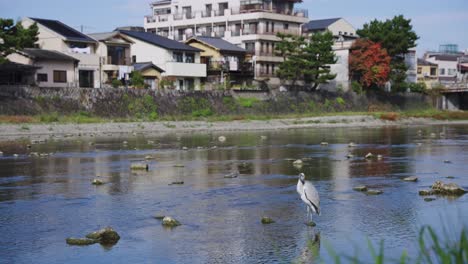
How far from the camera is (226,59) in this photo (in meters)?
76.5

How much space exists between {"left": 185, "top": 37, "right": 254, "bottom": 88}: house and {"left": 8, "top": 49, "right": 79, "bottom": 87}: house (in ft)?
58.3

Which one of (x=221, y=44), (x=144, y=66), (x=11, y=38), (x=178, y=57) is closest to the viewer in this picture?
(x=11, y=38)

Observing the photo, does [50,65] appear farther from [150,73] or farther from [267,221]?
[267,221]

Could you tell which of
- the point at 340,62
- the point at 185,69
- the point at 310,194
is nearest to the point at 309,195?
the point at 310,194

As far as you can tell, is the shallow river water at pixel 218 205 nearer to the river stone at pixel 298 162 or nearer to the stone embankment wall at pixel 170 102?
the river stone at pixel 298 162

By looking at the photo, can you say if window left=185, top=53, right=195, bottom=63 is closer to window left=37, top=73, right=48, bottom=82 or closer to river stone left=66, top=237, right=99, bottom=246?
window left=37, top=73, right=48, bottom=82

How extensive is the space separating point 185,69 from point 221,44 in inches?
294

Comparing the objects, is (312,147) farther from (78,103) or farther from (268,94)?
(268,94)

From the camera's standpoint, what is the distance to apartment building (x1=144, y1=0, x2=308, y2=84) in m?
80.9

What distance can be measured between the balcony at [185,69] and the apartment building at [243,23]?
8.60 meters

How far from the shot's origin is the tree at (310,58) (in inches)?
2837

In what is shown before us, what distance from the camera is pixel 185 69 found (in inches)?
2837

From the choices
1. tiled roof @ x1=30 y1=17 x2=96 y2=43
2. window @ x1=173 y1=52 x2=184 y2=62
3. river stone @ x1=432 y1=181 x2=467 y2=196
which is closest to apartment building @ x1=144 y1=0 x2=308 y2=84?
window @ x1=173 y1=52 x2=184 y2=62

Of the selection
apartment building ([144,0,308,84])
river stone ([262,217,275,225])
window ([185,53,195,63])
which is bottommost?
river stone ([262,217,275,225])
